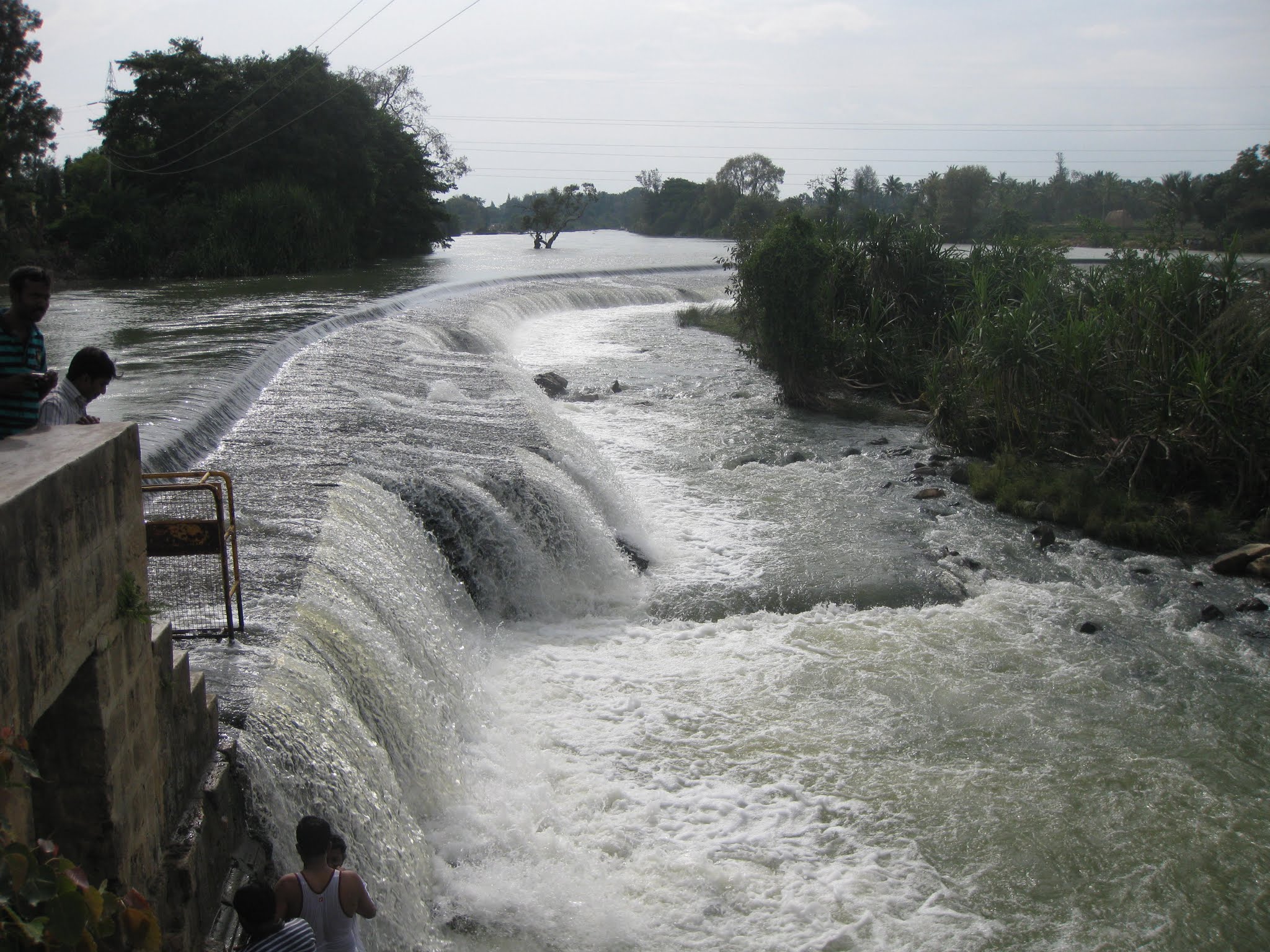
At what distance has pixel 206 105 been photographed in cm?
3212

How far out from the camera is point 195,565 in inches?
251

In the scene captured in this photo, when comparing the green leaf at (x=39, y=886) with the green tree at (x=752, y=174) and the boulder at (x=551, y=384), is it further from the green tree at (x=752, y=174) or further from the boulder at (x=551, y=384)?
the green tree at (x=752, y=174)

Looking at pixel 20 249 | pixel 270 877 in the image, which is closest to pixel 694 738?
pixel 270 877

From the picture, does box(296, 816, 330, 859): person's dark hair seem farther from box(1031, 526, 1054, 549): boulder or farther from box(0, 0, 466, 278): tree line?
box(0, 0, 466, 278): tree line

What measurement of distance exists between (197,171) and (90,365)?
30.6 meters

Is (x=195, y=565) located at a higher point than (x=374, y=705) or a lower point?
higher

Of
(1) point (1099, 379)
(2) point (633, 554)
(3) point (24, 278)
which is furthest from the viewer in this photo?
(1) point (1099, 379)

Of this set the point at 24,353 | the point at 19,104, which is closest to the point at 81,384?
the point at 24,353

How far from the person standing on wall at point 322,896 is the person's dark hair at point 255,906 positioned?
6.2 inches

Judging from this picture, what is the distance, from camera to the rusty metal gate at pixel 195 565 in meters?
5.24

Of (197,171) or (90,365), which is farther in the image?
(197,171)

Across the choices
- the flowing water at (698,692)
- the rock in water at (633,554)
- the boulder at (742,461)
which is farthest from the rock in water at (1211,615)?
the boulder at (742,461)

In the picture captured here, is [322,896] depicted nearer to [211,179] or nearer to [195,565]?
[195,565]

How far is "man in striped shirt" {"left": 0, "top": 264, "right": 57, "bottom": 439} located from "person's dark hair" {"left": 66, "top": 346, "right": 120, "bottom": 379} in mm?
Result: 126
